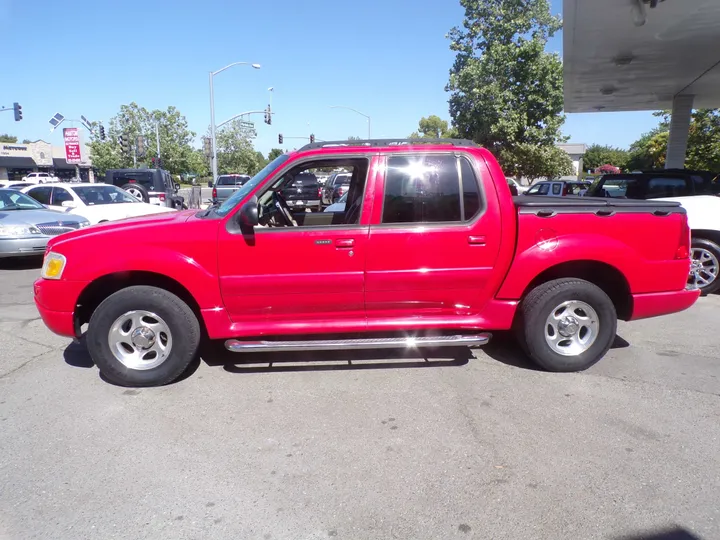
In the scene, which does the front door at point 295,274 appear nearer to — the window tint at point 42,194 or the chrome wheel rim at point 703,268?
the chrome wheel rim at point 703,268

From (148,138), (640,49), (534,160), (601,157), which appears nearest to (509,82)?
(534,160)

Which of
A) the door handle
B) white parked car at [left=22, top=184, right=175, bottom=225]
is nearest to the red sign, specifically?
white parked car at [left=22, top=184, right=175, bottom=225]

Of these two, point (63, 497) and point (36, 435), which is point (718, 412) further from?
point (36, 435)

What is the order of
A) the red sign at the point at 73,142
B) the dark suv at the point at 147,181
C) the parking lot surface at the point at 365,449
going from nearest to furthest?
the parking lot surface at the point at 365,449, the dark suv at the point at 147,181, the red sign at the point at 73,142

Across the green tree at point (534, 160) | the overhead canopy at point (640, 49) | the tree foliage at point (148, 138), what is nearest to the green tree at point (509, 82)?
the green tree at point (534, 160)

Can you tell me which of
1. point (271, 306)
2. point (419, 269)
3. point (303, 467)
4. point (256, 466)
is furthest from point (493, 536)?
point (271, 306)

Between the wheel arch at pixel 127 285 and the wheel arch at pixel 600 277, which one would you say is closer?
the wheel arch at pixel 127 285

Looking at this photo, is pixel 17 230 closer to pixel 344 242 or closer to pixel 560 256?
pixel 344 242

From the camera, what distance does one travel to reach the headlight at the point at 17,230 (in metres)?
9.43

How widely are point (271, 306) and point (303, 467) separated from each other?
4.94 ft

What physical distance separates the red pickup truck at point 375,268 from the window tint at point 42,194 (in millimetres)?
9486

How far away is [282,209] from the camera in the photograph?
5156 mm

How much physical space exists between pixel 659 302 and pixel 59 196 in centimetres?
1256

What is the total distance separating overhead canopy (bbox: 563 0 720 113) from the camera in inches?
345
